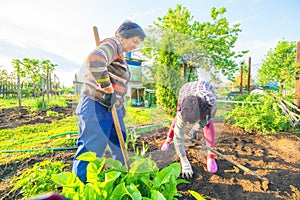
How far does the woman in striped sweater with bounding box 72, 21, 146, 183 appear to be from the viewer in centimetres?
98

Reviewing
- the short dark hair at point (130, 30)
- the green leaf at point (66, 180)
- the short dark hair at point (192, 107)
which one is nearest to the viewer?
the short dark hair at point (130, 30)

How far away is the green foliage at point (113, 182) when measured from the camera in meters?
1.00

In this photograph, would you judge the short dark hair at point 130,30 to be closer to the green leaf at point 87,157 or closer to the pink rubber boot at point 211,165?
the green leaf at point 87,157

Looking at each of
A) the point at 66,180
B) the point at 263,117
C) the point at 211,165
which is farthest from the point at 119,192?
the point at 263,117

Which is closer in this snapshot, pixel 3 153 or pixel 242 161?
pixel 242 161

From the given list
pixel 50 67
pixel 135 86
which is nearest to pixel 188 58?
pixel 135 86

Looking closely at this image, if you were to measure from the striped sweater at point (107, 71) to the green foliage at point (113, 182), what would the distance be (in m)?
0.42

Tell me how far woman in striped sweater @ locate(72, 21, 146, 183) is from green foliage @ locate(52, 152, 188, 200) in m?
0.25

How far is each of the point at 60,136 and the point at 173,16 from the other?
3.12m

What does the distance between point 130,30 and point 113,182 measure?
3.09 ft

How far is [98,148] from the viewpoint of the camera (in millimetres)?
1363

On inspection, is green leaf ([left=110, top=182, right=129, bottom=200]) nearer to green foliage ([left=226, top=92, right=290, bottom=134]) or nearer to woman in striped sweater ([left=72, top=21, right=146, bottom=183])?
woman in striped sweater ([left=72, top=21, right=146, bottom=183])

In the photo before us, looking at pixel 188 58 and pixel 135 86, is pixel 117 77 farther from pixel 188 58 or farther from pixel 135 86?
pixel 188 58

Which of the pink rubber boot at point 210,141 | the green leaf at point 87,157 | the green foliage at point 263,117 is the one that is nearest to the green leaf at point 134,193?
the green leaf at point 87,157
